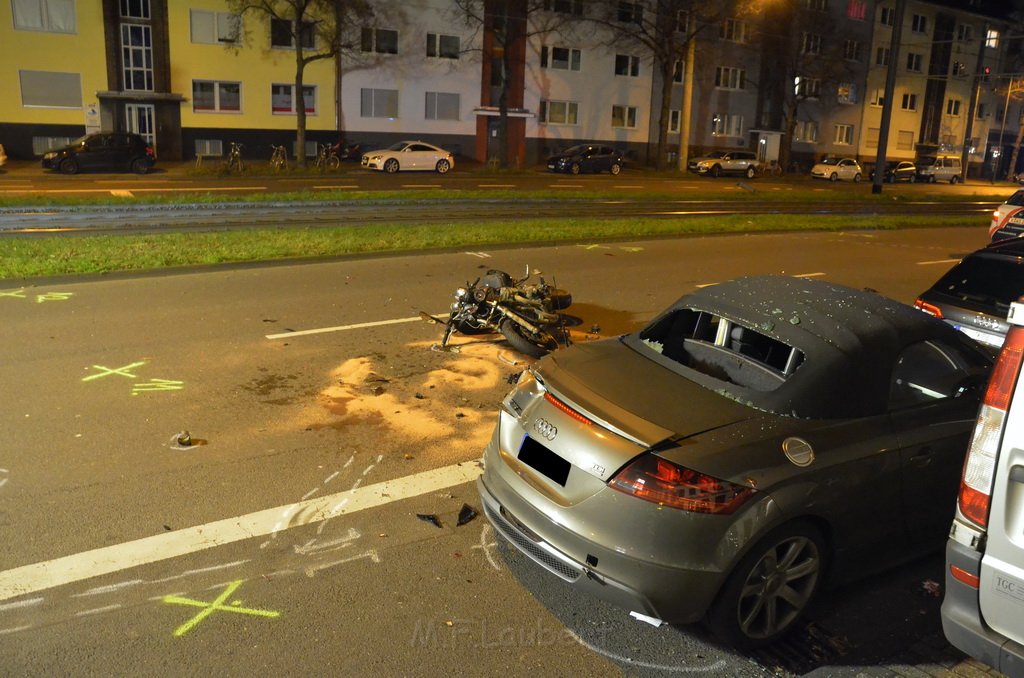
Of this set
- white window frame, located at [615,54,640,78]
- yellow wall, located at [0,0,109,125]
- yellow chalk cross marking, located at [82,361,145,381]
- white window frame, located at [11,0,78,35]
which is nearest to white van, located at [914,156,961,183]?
white window frame, located at [615,54,640,78]

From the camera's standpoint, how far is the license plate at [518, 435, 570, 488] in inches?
160

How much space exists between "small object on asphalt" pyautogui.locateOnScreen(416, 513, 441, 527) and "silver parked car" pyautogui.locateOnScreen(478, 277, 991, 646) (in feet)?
2.18

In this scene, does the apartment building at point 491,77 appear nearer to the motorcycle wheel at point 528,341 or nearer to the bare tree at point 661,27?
the bare tree at point 661,27

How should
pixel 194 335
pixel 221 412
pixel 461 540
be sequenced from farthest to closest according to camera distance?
pixel 194 335 < pixel 221 412 < pixel 461 540

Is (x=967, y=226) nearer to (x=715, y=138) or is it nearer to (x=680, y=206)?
(x=680, y=206)

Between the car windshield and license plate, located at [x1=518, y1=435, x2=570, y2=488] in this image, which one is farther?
the car windshield

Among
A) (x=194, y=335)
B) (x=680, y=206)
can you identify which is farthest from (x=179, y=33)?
(x=194, y=335)

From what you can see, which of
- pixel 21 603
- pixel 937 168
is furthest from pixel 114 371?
pixel 937 168

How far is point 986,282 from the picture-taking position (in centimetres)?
802

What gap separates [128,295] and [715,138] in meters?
50.6

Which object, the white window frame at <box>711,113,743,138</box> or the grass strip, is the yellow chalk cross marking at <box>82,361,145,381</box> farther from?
the white window frame at <box>711,113,743,138</box>

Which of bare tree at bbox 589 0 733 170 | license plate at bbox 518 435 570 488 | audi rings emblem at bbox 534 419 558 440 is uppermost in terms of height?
bare tree at bbox 589 0 733 170

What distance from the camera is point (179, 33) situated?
3872 centimetres

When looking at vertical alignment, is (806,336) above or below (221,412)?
above
